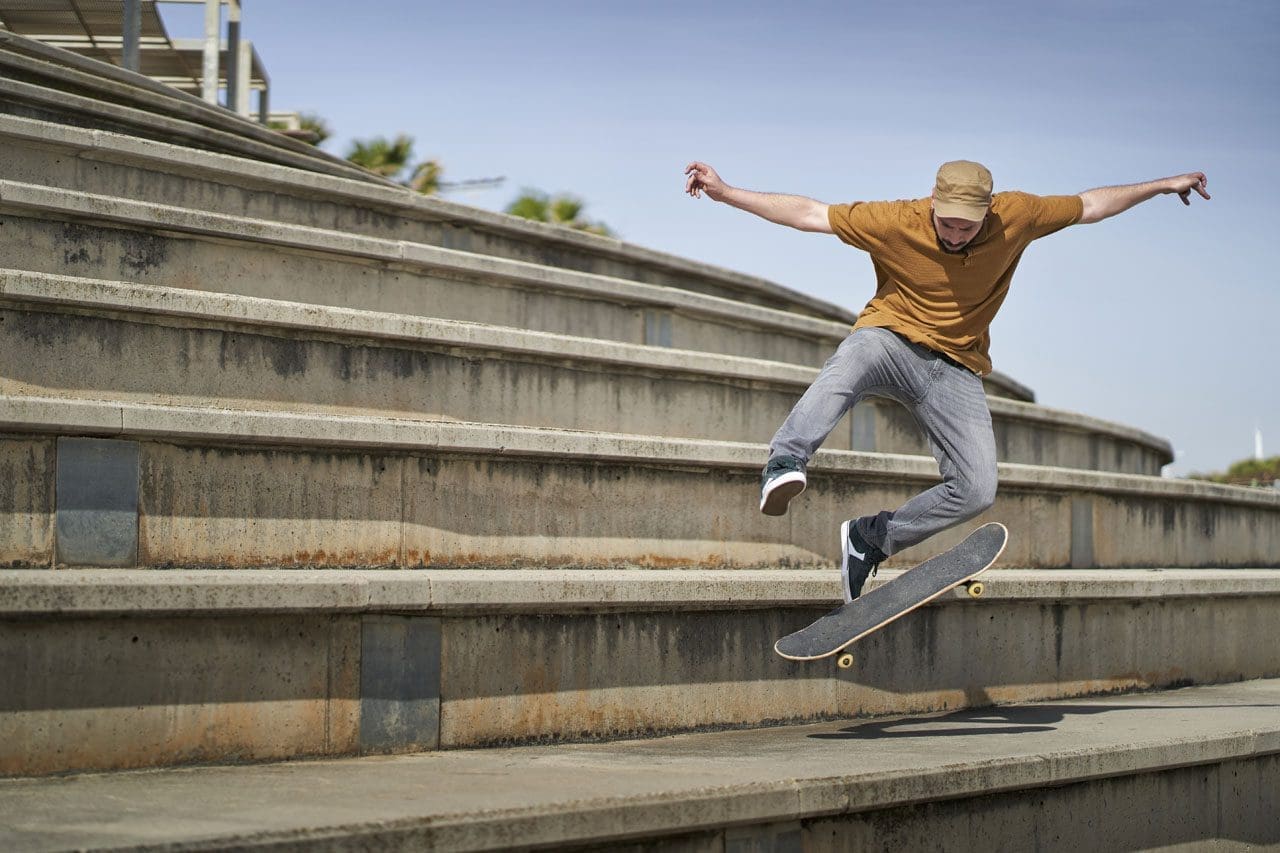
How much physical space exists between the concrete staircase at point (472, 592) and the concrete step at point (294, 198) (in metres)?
0.03

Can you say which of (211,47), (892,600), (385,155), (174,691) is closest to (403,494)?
(174,691)

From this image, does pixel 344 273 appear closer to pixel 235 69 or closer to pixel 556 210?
pixel 235 69

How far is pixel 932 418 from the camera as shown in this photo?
496 cm

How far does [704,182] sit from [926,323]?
1003 millimetres

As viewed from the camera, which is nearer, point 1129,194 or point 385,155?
point 1129,194

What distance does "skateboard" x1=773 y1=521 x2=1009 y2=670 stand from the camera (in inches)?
180

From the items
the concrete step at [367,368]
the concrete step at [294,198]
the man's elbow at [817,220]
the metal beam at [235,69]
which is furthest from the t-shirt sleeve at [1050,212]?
the metal beam at [235,69]

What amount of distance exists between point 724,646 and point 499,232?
465 centimetres

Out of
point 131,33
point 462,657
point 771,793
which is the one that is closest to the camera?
point 771,793

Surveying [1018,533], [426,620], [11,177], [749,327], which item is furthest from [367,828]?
[749,327]

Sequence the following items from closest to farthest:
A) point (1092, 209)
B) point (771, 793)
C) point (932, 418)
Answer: point (771, 793) < point (932, 418) < point (1092, 209)

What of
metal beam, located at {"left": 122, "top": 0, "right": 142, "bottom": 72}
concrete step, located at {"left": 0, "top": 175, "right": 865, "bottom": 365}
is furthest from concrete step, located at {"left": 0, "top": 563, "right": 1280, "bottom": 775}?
metal beam, located at {"left": 122, "top": 0, "right": 142, "bottom": 72}

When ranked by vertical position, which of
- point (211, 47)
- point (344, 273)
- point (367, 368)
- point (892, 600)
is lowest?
point (892, 600)

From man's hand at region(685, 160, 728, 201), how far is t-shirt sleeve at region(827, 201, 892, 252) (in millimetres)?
429
